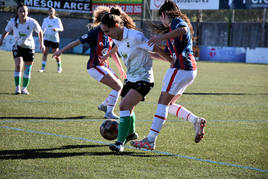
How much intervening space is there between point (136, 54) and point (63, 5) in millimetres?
35999

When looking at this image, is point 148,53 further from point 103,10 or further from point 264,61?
point 264,61

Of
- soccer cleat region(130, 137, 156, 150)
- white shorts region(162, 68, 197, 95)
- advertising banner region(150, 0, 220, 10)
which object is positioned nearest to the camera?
soccer cleat region(130, 137, 156, 150)

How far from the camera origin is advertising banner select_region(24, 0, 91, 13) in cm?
3922

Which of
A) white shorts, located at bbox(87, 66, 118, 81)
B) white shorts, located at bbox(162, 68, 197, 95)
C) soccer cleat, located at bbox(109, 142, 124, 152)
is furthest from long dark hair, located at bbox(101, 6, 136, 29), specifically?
white shorts, located at bbox(87, 66, 118, 81)

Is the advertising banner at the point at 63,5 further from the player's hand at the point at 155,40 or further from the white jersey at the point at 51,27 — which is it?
the player's hand at the point at 155,40

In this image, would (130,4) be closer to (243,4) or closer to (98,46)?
(243,4)

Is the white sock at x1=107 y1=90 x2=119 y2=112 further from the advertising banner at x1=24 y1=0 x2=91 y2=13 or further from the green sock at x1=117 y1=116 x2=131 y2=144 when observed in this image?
the advertising banner at x1=24 y1=0 x2=91 y2=13

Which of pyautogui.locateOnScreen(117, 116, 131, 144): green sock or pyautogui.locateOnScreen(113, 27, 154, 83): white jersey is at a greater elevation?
pyautogui.locateOnScreen(113, 27, 154, 83): white jersey

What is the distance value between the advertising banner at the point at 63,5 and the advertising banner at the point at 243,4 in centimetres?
1325

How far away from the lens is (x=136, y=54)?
5.31 metres

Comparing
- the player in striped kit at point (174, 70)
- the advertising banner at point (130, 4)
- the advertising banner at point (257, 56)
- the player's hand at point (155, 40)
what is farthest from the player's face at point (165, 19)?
the advertising banner at point (130, 4)

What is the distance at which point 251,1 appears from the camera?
36094 millimetres

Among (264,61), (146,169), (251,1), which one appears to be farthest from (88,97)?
(251,1)

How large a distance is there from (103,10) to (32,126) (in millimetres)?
2323
